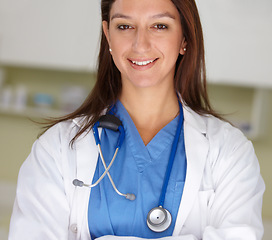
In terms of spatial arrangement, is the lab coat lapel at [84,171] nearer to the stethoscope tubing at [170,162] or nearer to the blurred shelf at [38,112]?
the stethoscope tubing at [170,162]

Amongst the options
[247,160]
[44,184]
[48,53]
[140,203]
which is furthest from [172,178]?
[48,53]

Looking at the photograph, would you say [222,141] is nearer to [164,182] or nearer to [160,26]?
[164,182]

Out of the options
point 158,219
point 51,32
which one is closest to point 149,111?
point 158,219

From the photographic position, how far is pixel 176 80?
152 cm

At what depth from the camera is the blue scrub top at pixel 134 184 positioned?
130 cm

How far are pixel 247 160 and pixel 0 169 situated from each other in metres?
2.41

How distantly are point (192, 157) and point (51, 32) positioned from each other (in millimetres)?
1796

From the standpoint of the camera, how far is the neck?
58.2 inches

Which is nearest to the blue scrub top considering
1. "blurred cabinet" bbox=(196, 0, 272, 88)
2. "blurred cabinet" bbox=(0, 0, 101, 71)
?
"blurred cabinet" bbox=(196, 0, 272, 88)

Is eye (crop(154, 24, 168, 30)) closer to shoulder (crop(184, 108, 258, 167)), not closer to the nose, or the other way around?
the nose

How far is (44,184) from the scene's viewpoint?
1.29m

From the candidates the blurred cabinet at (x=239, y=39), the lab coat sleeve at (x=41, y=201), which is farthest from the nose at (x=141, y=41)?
the blurred cabinet at (x=239, y=39)

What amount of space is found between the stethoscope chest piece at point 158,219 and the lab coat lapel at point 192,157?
0.03 metres

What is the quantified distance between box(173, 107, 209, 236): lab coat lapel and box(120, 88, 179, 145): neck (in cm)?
7
